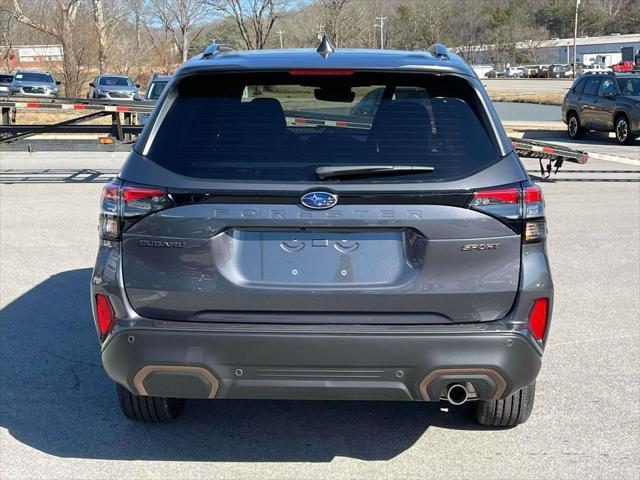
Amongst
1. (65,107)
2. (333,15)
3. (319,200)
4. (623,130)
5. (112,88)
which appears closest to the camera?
(319,200)

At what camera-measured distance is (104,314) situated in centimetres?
357

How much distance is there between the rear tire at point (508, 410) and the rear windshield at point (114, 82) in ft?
106

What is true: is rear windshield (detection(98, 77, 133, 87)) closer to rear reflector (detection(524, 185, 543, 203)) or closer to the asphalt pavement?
the asphalt pavement

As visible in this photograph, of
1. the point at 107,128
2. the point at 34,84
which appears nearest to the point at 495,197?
the point at 107,128

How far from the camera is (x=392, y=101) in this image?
3.69 metres

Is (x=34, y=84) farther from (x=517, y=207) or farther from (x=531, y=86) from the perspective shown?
(x=531, y=86)

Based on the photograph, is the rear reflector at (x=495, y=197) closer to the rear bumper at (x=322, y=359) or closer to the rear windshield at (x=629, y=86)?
the rear bumper at (x=322, y=359)

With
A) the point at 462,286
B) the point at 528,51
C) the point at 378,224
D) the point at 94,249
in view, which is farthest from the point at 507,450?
the point at 528,51

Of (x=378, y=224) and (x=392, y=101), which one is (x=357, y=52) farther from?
(x=378, y=224)

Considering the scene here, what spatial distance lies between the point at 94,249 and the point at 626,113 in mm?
17312

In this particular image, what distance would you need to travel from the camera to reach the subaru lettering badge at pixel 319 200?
3.35 metres

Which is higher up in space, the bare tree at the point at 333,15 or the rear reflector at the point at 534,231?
the bare tree at the point at 333,15

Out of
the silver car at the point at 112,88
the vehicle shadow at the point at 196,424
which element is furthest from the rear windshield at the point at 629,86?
the vehicle shadow at the point at 196,424

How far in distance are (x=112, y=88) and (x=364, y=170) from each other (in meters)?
32.3
